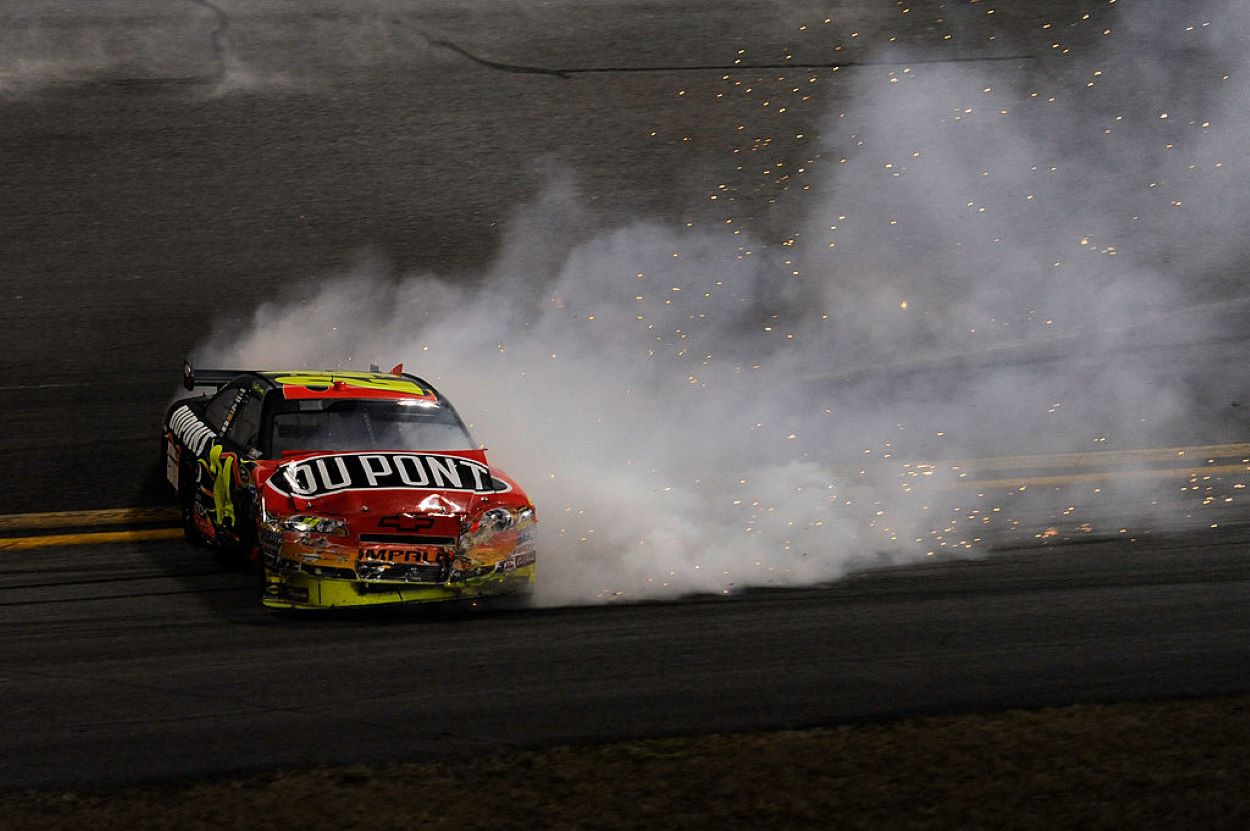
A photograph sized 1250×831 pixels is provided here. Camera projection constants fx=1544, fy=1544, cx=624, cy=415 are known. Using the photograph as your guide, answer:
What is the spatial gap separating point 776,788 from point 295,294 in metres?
7.40

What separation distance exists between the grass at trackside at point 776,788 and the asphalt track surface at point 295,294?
22 cm

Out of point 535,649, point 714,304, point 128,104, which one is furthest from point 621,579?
point 128,104

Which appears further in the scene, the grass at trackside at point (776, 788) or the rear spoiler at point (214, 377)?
the rear spoiler at point (214, 377)

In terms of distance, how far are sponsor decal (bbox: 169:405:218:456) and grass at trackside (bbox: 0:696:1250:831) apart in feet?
11.0

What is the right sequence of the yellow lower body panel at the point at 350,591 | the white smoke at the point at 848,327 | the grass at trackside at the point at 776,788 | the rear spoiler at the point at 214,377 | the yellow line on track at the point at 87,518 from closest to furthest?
the grass at trackside at the point at 776,788 < the yellow lower body panel at the point at 350,591 < the yellow line on track at the point at 87,518 < the white smoke at the point at 848,327 < the rear spoiler at the point at 214,377

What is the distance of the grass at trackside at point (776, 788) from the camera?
4727 millimetres

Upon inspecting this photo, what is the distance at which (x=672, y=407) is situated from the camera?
10547 millimetres

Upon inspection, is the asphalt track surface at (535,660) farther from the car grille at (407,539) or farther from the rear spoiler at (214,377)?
the rear spoiler at (214,377)

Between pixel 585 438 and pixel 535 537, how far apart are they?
105 inches

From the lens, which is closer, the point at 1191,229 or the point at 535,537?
the point at 535,537

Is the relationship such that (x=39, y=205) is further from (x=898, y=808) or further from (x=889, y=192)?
(x=898, y=808)

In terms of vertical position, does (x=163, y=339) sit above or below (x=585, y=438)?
above

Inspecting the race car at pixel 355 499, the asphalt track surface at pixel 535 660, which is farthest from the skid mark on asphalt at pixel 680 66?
the asphalt track surface at pixel 535 660

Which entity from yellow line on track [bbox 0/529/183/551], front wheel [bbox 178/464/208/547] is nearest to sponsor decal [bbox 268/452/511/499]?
front wheel [bbox 178/464/208/547]
